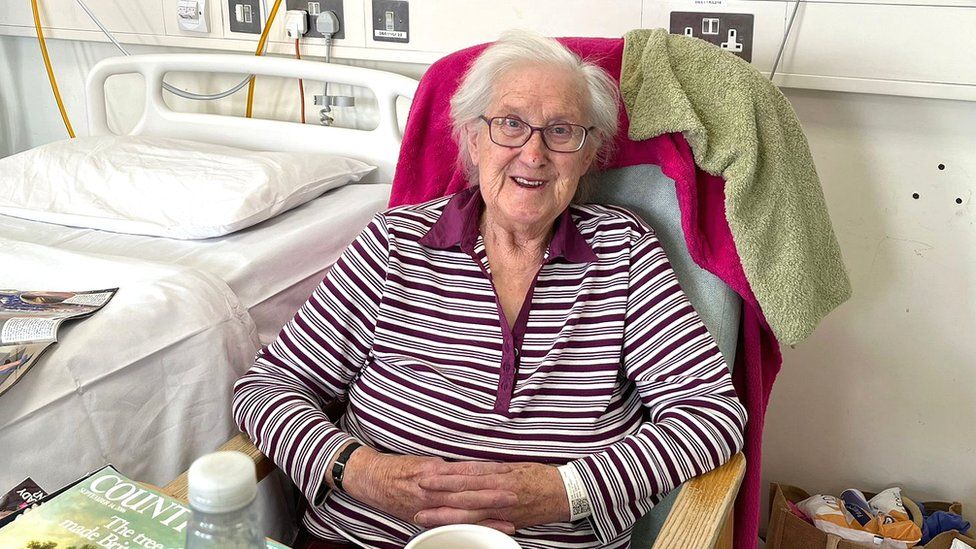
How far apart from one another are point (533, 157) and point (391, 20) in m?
0.87

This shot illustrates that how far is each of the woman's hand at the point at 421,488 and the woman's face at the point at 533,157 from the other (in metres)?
0.40

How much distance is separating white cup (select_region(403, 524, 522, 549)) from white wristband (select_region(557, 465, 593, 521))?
444 millimetres

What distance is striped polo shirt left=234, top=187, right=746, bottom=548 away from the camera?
129 centimetres

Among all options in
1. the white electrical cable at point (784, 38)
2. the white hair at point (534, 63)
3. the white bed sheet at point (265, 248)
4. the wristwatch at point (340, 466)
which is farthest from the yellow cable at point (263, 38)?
the wristwatch at point (340, 466)

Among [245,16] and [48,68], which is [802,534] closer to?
[245,16]

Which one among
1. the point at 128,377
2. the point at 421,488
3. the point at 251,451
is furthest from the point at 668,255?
the point at 128,377

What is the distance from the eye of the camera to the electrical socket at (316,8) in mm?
2131

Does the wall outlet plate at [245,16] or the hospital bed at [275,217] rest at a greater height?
the wall outlet plate at [245,16]

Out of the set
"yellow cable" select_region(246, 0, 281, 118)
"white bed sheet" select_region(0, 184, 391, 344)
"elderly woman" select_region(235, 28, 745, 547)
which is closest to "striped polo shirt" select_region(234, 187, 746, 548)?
"elderly woman" select_region(235, 28, 745, 547)

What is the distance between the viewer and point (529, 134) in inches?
54.7

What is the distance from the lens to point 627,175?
1.58m

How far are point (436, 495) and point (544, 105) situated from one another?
0.62 meters

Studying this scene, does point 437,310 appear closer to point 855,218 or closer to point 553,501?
point 553,501

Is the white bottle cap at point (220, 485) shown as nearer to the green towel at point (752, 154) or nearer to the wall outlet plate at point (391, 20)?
the green towel at point (752, 154)
